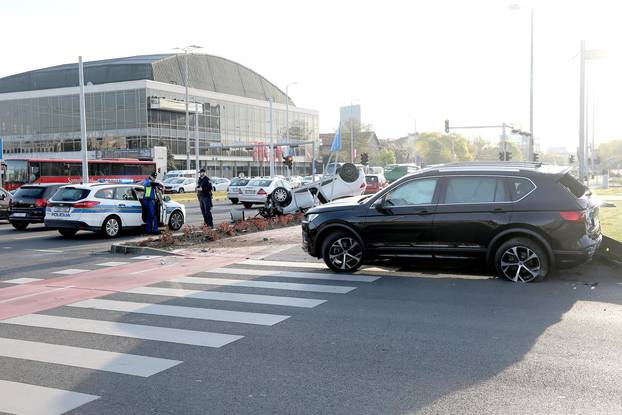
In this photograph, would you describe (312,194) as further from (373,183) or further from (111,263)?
(373,183)

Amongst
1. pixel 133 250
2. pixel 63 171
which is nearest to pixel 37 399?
pixel 133 250

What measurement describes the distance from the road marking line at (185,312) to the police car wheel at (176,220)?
1064cm

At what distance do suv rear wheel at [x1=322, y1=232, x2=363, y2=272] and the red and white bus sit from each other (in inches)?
1370

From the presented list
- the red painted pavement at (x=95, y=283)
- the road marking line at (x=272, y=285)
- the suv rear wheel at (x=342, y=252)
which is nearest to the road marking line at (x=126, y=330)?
the red painted pavement at (x=95, y=283)

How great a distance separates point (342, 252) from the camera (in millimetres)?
10680

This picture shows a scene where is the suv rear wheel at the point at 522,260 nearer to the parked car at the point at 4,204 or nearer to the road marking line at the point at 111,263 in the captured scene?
the road marking line at the point at 111,263

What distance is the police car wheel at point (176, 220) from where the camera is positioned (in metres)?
19.3

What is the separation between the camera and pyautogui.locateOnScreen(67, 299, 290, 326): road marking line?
7.38 meters

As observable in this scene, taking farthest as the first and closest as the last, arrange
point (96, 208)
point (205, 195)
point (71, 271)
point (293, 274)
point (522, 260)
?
1. point (205, 195)
2. point (96, 208)
3. point (71, 271)
4. point (293, 274)
5. point (522, 260)

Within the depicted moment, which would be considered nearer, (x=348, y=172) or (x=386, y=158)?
(x=348, y=172)

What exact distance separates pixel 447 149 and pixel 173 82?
4824 centimetres

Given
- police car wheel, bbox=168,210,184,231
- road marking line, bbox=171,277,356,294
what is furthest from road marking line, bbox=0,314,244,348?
police car wheel, bbox=168,210,184,231

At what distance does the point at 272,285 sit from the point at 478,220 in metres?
3.37

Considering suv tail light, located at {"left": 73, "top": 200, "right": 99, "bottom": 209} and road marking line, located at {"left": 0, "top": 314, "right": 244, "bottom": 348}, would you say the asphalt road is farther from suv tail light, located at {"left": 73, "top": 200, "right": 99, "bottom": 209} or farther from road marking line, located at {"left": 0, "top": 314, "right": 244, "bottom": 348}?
suv tail light, located at {"left": 73, "top": 200, "right": 99, "bottom": 209}
